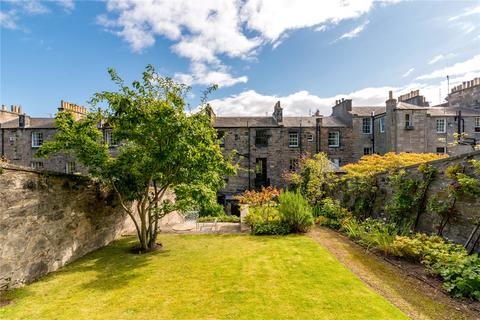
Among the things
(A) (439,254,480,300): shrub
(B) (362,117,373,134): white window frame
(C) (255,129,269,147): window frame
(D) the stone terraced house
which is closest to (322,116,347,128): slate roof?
(D) the stone terraced house

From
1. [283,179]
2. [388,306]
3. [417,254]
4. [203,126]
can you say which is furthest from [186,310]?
A: [283,179]

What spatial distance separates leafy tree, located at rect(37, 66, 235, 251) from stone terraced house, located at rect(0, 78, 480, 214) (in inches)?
587

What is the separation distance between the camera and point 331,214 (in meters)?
12.2

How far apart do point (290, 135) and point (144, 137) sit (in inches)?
784

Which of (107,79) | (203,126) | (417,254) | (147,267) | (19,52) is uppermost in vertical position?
(19,52)

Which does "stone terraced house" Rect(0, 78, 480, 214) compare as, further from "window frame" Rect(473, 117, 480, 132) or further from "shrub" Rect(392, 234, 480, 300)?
"shrub" Rect(392, 234, 480, 300)

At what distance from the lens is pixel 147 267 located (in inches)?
256

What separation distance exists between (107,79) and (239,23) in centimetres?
822

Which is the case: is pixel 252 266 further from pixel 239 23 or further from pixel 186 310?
pixel 239 23

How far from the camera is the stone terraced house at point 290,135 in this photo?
22.6m

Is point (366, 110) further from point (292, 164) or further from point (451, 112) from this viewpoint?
point (292, 164)

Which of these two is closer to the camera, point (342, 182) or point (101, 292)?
point (101, 292)

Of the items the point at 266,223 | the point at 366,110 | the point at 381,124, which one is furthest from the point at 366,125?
A: the point at 266,223

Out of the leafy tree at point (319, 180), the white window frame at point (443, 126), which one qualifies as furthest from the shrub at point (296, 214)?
the white window frame at point (443, 126)
